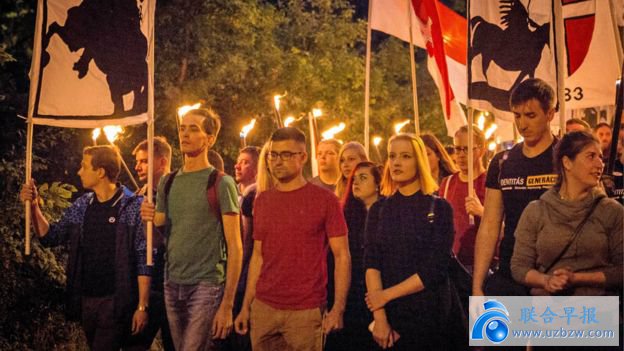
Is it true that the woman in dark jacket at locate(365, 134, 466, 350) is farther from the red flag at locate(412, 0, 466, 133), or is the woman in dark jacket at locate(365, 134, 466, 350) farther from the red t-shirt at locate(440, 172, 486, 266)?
the red flag at locate(412, 0, 466, 133)

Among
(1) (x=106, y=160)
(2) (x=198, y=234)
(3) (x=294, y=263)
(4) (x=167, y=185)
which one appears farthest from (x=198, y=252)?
(1) (x=106, y=160)

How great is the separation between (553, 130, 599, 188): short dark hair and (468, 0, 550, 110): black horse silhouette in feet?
5.36

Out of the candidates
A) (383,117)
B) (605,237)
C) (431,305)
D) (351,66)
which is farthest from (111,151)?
(383,117)

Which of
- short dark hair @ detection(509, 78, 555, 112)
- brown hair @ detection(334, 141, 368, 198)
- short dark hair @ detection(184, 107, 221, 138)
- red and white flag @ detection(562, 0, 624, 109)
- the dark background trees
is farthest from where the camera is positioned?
the dark background trees

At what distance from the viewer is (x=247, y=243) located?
7.39 metres

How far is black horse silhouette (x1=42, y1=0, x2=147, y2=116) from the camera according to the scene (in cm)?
742

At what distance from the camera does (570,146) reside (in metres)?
5.31

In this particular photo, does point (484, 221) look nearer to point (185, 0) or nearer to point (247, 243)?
point (247, 243)

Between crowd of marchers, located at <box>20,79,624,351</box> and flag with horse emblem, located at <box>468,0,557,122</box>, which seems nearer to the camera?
crowd of marchers, located at <box>20,79,624,351</box>

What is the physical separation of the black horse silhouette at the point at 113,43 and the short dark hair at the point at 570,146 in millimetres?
3476

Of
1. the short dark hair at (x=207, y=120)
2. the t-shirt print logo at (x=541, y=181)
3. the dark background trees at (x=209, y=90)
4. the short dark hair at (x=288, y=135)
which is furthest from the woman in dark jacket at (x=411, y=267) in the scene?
the dark background trees at (x=209, y=90)

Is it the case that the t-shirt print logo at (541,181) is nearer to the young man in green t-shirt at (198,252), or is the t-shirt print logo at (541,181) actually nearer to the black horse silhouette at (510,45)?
the black horse silhouette at (510,45)

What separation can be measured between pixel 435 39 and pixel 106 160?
14.2ft
